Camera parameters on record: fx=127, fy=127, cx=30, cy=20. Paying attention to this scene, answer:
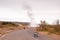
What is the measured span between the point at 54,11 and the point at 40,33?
363mm

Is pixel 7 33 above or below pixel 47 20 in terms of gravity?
below

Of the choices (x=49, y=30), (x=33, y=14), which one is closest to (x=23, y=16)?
(x=33, y=14)

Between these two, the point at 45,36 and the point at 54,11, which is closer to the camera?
the point at 45,36

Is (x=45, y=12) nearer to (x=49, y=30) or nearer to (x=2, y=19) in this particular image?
(x=49, y=30)

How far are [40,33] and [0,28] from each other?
21.1 inches

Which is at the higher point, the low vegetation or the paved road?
the low vegetation

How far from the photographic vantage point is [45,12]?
1.75 meters

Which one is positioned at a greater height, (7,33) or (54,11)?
(54,11)

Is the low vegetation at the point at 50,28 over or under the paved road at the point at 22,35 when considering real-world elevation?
over

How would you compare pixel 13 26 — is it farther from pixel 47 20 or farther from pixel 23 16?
pixel 47 20

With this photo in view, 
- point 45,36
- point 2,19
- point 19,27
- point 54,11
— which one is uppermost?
point 54,11

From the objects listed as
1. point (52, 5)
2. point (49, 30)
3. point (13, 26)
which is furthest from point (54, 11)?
point (13, 26)

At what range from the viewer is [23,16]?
1.75m

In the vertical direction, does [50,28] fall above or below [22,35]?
above
